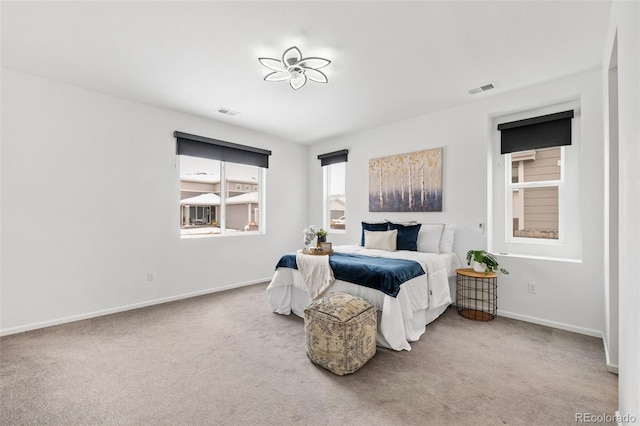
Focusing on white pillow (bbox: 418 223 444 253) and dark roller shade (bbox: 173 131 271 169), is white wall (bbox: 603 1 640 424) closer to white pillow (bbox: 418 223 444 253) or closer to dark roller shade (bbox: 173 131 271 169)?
white pillow (bbox: 418 223 444 253)

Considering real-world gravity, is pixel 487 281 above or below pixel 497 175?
below

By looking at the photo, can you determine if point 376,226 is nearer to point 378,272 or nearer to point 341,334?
point 378,272

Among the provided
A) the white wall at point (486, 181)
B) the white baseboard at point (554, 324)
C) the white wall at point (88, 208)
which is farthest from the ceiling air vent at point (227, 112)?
the white baseboard at point (554, 324)

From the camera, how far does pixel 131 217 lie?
3.63 meters

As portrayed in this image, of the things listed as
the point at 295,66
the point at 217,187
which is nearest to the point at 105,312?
the point at 217,187

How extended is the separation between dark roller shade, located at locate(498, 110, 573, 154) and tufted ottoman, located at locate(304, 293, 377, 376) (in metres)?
2.77

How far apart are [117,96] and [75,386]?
3146mm

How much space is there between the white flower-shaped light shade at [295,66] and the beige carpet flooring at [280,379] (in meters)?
2.50

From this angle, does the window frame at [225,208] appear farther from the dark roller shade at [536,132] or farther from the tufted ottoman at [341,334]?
the dark roller shade at [536,132]

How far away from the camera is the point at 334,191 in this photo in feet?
18.2

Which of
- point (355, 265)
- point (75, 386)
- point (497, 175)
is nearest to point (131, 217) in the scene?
point (75, 386)

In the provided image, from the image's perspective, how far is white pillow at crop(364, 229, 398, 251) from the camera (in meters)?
3.83

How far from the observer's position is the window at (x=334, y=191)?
5.36 meters

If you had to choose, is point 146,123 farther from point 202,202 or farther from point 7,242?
point 7,242
